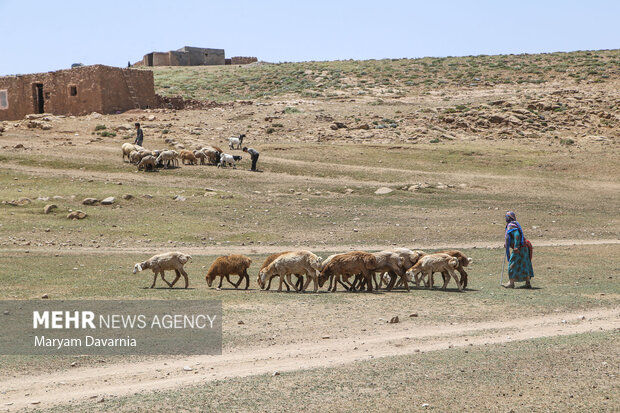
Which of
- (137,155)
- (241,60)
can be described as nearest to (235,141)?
(137,155)

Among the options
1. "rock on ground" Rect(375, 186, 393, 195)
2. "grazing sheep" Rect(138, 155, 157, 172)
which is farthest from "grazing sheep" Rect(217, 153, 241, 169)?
"rock on ground" Rect(375, 186, 393, 195)

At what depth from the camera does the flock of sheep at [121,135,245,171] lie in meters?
37.2

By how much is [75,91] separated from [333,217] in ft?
89.2

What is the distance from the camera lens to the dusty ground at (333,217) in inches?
430

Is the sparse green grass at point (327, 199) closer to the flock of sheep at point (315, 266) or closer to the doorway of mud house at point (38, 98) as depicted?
the flock of sheep at point (315, 266)

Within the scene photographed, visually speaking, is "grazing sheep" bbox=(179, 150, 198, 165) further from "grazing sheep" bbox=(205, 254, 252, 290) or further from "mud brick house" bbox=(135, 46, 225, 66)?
"mud brick house" bbox=(135, 46, 225, 66)

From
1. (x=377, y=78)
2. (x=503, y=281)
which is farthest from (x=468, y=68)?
(x=503, y=281)

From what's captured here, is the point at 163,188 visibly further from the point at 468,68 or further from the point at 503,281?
the point at 468,68

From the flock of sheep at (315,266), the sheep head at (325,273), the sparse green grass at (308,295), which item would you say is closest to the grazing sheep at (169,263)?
the flock of sheep at (315,266)

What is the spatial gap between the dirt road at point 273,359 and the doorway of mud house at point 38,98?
43.5 metres

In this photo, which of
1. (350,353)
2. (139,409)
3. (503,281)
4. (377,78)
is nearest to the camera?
(139,409)

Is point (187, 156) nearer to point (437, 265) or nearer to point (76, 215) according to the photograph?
point (76, 215)

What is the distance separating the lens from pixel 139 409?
27.9 feet

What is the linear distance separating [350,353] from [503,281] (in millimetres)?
8719
